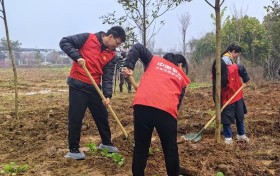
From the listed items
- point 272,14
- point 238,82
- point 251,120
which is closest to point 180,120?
point 251,120

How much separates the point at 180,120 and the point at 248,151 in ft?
9.01

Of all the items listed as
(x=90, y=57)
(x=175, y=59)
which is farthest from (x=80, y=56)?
(x=175, y=59)

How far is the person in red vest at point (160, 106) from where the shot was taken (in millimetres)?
3779

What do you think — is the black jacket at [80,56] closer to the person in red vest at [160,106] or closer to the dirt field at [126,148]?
the dirt field at [126,148]

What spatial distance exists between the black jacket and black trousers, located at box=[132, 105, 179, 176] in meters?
1.47

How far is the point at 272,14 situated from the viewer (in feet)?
59.3

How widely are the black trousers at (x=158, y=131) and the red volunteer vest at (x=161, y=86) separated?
70 mm

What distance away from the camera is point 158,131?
152 inches

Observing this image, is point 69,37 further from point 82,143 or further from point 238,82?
point 238,82

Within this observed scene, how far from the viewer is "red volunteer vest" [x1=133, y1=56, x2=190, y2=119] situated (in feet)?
12.3

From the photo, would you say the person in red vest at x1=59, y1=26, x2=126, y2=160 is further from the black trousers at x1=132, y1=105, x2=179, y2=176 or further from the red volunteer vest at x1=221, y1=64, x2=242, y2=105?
the red volunteer vest at x1=221, y1=64, x2=242, y2=105

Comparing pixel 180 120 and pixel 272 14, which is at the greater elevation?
pixel 272 14

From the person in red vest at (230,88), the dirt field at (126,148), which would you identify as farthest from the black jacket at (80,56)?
the person in red vest at (230,88)

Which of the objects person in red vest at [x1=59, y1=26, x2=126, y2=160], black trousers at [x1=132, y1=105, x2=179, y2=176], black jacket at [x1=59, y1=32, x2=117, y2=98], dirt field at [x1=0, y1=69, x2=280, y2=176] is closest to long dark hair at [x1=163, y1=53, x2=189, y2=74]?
black trousers at [x1=132, y1=105, x2=179, y2=176]
